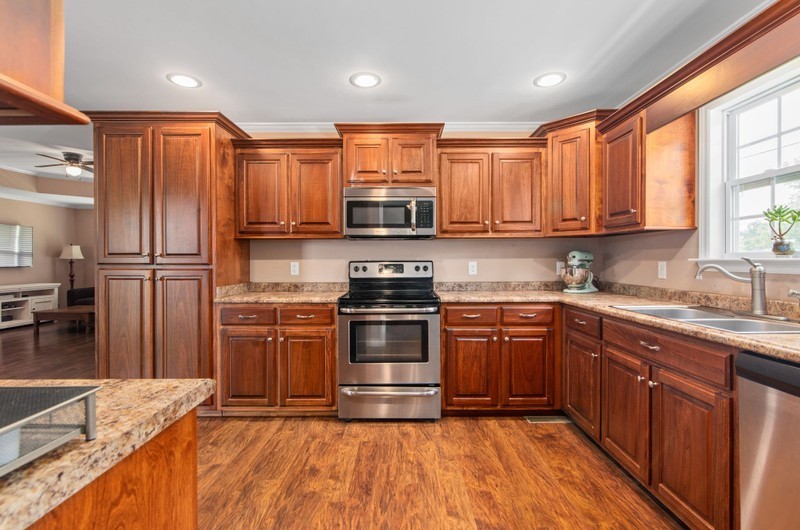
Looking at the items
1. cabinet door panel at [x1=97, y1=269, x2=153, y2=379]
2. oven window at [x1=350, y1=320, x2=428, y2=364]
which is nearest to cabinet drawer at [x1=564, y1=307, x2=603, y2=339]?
oven window at [x1=350, y1=320, x2=428, y2=364]

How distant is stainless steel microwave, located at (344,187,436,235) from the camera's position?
2951mm

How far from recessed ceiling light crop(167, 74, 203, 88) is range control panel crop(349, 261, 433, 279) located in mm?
1789

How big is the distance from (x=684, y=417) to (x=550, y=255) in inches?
77.6

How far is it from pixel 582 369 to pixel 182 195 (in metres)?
3.15

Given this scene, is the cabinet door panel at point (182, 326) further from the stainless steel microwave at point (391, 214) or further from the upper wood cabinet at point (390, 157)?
the upper wood cabinet at point (390, 157)

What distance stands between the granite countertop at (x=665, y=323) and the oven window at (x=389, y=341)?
0.34 metres

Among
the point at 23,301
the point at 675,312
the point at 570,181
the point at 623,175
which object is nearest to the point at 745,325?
A: the point at 675,312

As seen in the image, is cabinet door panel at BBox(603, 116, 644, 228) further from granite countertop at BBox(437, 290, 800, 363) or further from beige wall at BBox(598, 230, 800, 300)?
granite countertop at BBox(437, 290, 800, 363)

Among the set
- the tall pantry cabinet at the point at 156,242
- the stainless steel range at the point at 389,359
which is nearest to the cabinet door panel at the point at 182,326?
the tall pantry cabinet at the point at 156,242

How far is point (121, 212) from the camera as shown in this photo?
9.04ft

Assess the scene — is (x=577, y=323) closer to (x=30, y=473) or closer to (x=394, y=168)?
(x=394, y=168)

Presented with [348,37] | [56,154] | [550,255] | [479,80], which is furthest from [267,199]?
[56,154]

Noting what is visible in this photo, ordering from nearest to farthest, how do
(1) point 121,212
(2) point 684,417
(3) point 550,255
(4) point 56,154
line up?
(2) point 684,417, (1) point 121,212, (3) point 550,255, (4) point 56,154

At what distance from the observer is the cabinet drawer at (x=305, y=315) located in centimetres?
277
